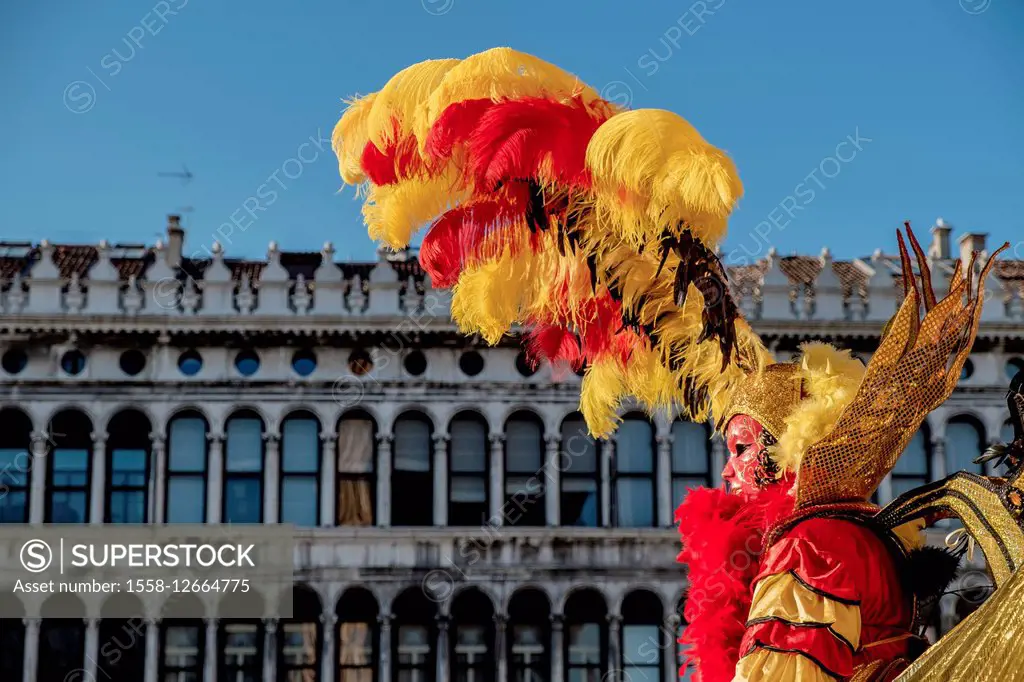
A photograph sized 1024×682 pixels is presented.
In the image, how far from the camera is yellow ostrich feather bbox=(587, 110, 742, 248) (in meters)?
4.96

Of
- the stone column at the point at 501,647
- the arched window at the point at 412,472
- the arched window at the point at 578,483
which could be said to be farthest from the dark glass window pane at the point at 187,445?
the arched window at the point at 578,483

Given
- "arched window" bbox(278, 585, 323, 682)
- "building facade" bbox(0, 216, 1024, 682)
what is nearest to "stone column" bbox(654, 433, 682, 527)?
"building facade" bbox(0, 216, 1024, 682)

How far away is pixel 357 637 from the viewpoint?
78.7ft

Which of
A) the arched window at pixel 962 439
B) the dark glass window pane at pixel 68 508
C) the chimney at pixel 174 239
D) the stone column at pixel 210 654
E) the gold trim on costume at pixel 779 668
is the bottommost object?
the gold trim on costume at pixel 779 668

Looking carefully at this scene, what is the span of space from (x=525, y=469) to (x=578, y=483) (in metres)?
0.84

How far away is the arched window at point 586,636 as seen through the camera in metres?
24.1

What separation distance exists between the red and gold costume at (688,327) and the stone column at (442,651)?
17955 mm

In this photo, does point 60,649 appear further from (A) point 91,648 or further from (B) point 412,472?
(B) point 412,472

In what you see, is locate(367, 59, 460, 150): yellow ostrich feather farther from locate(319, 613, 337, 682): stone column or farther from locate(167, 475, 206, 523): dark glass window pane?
locate(167, 475, 206, 523): dark glass window pane

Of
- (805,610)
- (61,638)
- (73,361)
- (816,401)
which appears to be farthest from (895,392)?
(73,361)

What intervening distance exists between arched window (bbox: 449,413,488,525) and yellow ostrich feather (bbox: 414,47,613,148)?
1922 cm

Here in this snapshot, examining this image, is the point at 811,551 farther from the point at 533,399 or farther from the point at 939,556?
the point at 533,399

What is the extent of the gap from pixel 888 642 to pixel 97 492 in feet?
66.6

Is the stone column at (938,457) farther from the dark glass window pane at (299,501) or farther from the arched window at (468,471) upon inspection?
the dark glass window pane at (299,501)
